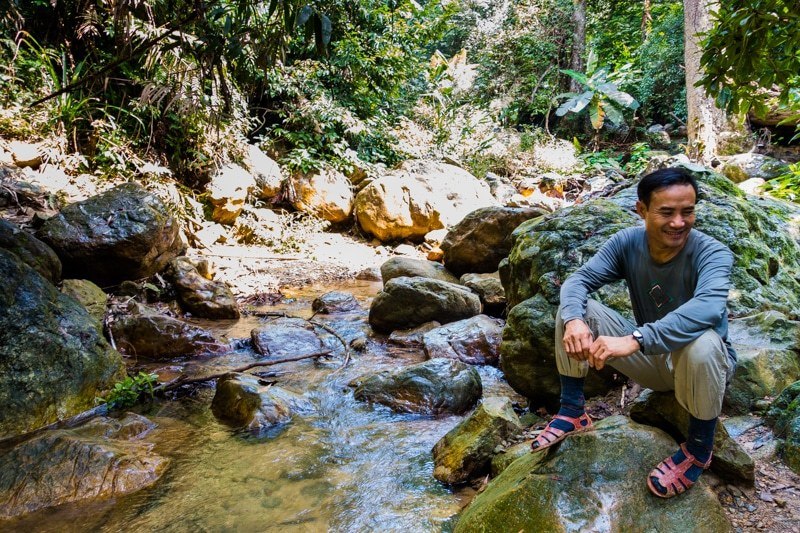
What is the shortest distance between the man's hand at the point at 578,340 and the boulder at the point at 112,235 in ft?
18.1

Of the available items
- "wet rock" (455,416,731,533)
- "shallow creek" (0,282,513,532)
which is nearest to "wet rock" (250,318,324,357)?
"shallow creek" (0,282,513,532)

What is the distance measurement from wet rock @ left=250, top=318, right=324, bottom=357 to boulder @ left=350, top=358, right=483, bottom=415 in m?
1.40

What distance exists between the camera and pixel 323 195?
36.6ft

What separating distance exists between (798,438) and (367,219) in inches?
366

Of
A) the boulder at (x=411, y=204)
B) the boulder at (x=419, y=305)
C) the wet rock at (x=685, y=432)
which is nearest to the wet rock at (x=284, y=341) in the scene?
the boulder at (x=419, y=305)

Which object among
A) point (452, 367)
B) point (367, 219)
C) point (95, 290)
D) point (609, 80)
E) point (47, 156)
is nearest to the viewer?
point (452, 367)

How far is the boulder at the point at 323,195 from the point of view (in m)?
11.0

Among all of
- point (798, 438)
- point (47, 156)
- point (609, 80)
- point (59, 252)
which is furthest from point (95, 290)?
point (609, 80)

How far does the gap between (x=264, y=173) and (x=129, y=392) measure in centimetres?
783

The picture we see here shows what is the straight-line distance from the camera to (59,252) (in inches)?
212

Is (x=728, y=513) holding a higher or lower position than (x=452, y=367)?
higher

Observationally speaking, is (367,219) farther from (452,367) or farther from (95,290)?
(452,367)

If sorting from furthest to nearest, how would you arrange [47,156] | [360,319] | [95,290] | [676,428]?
[47,156] < [360,319] < [95,290] < [676,428]

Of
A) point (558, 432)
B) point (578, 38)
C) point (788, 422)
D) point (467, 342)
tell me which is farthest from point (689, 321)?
point (578, 38)
